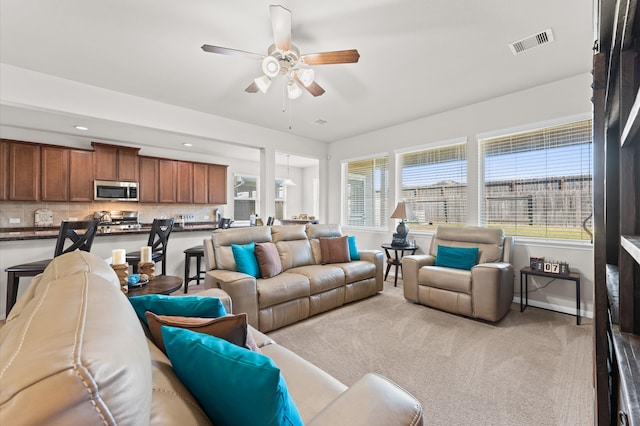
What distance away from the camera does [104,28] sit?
2396mm

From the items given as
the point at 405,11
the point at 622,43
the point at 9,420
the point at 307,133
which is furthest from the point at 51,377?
the point at 307,133

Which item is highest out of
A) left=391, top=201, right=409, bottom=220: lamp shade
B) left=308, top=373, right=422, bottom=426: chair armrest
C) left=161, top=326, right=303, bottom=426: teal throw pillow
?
left=391, top=201, right=409, bottom=220: lamp shade

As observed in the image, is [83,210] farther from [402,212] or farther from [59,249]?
[402,212]

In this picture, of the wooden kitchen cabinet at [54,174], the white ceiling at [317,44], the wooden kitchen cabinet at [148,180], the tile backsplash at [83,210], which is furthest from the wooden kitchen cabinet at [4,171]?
the white ceiling at [317,44]

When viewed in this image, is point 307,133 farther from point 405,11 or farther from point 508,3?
point 508,3

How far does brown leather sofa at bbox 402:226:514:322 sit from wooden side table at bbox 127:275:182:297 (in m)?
2.70

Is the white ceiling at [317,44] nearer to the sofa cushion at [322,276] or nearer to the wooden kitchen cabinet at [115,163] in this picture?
the sofa cushion at [322,276]

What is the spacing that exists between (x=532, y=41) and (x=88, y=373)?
3643 millimetres

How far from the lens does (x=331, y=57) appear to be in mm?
2348

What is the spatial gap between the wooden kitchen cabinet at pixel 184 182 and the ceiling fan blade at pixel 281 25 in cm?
544

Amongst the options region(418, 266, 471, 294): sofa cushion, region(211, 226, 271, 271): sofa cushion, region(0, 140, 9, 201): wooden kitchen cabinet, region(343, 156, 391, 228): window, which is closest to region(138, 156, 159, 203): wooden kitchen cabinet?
region(0, 140, 9, 201): wooden kitchen cabinet

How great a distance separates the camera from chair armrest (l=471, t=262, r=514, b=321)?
291 cm

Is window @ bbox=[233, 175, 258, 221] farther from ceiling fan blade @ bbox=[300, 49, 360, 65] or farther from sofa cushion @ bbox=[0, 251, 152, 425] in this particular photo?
sofa cushion @ bbox=[0, 251, 152, 425]

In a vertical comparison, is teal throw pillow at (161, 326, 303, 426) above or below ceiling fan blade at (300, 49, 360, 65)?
below
